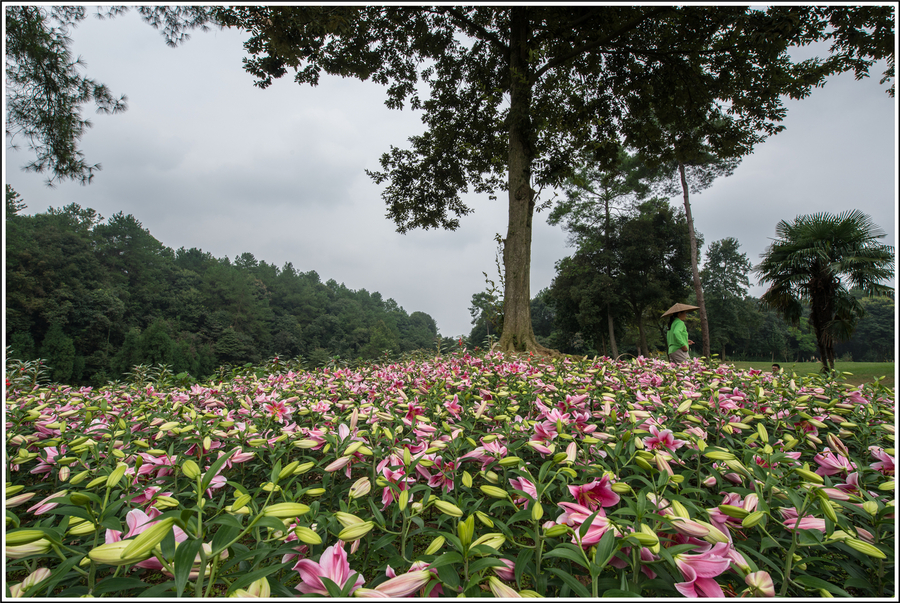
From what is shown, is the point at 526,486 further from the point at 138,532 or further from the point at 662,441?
the point at 138,532

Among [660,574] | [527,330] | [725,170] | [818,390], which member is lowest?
[660,574]

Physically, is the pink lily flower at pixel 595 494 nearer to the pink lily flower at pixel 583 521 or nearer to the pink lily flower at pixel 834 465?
the pink lily flower at pixel 583 521

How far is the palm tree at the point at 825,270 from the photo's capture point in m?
5.28

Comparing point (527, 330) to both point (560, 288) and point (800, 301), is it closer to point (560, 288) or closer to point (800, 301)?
point (800, 301)

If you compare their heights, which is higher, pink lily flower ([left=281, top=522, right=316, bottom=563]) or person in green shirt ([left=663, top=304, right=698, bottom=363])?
person in green shirt ([left=663, top=304, right=698, bottom=363])

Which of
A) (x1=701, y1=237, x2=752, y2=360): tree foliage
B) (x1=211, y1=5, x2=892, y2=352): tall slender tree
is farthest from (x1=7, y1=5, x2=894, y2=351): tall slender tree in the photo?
(x1=701, y1=237, x2=752, y2=360): tree foliage

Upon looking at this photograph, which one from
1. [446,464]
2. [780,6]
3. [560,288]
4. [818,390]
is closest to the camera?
[446,464]

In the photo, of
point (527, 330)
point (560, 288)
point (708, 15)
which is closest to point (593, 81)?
point (708, 15)

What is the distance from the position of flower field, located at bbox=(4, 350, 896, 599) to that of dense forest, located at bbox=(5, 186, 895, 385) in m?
2.41

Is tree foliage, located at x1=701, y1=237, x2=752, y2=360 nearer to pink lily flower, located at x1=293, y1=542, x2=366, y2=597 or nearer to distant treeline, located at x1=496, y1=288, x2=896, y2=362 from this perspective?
distant treeline, located at x1=496, y1=288, x2=896, y2=362

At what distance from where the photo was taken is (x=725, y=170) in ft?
43.9

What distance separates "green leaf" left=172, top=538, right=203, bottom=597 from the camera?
1.65 feet

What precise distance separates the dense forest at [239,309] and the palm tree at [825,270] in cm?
37

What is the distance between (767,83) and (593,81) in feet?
8.06
